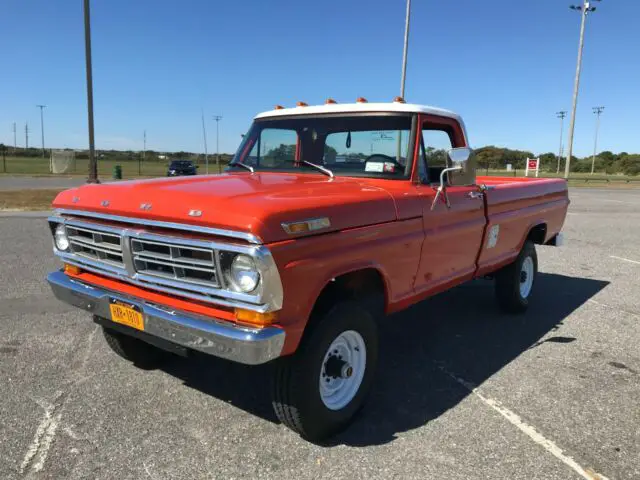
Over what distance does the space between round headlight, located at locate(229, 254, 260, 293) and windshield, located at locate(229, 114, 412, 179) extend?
163cm

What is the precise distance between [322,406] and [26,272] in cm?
545

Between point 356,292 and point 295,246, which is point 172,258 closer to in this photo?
point 295,246

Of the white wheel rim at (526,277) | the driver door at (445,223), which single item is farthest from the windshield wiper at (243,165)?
the white wheel rim at (526,277)

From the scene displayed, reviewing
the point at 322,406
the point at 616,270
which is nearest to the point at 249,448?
the point at 322,406

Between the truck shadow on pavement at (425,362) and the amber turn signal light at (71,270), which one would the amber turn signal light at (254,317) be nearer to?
the truck shadow on pavement at (425,362)

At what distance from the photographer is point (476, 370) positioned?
4.06 meters

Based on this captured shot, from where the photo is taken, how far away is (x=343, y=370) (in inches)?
121

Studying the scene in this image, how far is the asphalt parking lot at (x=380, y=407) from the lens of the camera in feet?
9.01

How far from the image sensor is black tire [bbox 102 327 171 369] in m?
3.81

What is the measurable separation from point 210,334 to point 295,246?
61 cm

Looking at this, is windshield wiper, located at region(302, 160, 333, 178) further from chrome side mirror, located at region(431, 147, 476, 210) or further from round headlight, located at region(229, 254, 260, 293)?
round headlight, located at region(229, 254, 260, 293)

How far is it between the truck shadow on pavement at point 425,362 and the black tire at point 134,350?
145mm

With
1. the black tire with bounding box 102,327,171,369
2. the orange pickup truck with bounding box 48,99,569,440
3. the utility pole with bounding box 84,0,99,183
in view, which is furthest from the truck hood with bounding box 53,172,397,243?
the utility pole with bounding box 84,0,99,183

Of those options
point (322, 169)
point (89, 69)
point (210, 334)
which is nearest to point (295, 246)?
point (210, 334)
